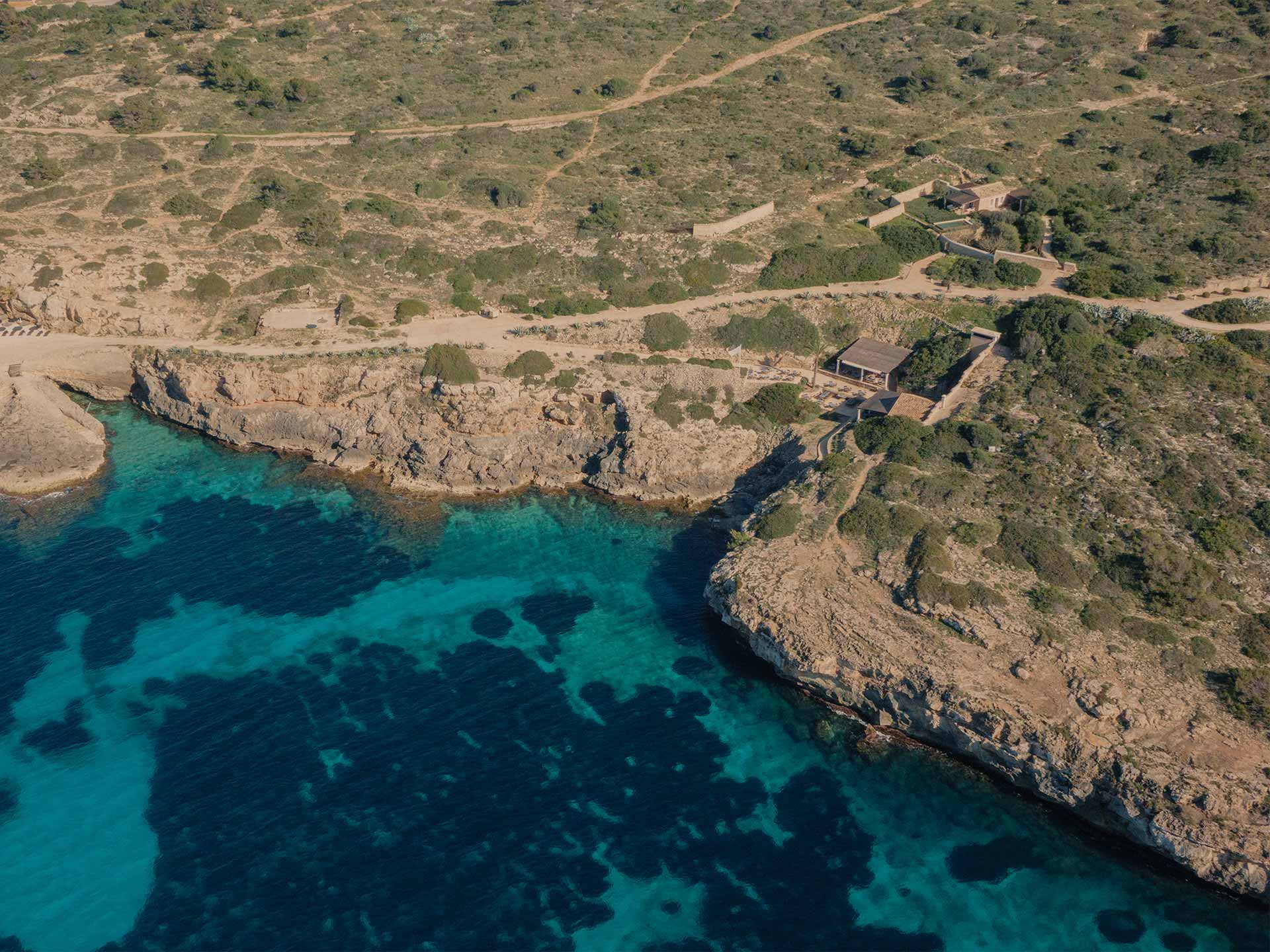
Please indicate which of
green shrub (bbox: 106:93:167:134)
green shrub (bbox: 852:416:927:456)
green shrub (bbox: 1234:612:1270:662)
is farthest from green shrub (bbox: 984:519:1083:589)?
green shrub (bbox: 106:93:167:134)

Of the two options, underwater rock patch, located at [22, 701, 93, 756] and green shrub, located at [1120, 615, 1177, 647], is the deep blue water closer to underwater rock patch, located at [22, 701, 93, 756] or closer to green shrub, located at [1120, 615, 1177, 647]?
underwater rock patch, located at [22, 701, 93, 756]

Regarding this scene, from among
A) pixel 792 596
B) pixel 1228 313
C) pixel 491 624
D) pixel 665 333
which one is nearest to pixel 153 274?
pixel 665 333

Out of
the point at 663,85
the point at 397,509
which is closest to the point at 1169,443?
the point at 397,509

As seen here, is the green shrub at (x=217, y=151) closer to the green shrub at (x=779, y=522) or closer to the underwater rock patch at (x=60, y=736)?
the underwater rock patch at (x=60, y=736)

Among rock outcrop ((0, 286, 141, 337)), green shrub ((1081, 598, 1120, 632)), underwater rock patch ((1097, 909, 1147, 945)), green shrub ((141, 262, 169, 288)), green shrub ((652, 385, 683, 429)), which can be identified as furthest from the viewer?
green shrub ((141, 262, 169, 288))

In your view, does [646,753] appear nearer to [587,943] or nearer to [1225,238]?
[587,943]

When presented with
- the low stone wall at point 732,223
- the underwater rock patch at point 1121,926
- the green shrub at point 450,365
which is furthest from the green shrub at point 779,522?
the low stone wall at point 732,223
